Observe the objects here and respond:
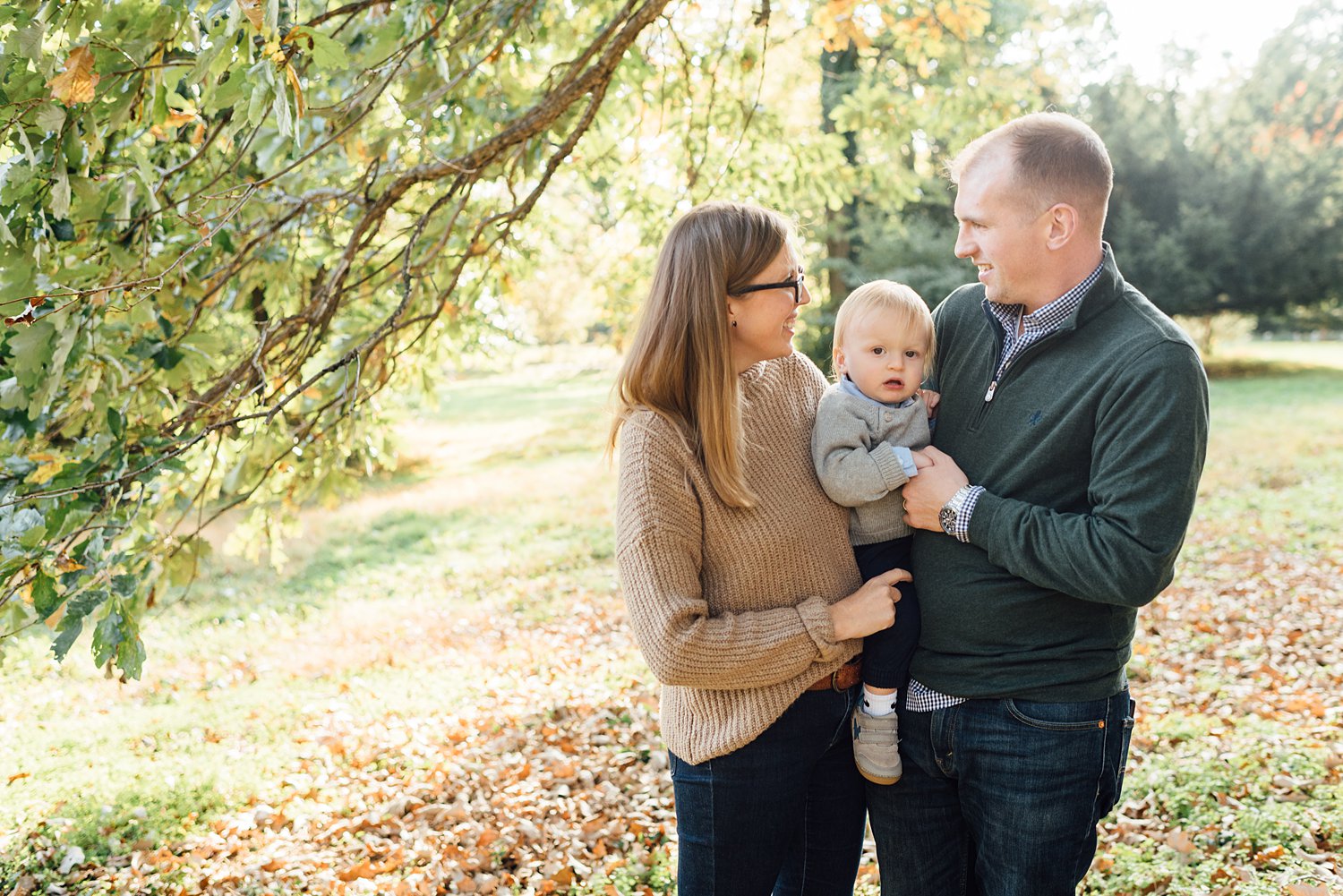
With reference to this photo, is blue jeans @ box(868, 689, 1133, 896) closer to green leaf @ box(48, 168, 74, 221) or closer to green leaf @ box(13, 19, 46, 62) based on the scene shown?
green leaf @ box(48, 168, 74, 221)

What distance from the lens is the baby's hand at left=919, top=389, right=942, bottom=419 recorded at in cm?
247

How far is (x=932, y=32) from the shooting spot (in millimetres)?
6730

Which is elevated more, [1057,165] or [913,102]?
[913,102]

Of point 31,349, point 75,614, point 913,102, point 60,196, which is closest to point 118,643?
point 75,614

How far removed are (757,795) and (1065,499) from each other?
959 mm

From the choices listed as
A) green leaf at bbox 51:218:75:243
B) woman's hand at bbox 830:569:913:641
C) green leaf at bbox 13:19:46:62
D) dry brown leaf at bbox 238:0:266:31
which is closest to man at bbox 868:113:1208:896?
woman's hand at bbox 830:569:913:641

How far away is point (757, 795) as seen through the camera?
2.23 m

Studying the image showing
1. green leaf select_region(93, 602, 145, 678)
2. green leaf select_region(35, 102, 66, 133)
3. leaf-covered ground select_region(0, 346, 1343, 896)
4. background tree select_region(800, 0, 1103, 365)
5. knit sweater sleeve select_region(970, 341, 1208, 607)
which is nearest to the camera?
knit sweater sleeve select_region(970, 341, 1208, 607)

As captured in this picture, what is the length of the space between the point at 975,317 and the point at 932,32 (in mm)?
5064

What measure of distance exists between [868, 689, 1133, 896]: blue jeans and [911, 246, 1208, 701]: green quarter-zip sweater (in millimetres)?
57

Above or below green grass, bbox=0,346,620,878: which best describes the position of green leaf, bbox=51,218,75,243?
above

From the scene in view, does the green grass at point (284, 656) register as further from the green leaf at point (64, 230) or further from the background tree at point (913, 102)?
the background tree at point (913, 102)

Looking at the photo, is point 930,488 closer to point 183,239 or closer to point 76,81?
point 76,81

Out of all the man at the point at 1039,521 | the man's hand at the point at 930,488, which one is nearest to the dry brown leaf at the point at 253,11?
the man at the point at 1039,521
